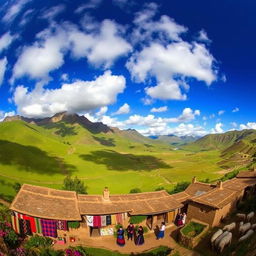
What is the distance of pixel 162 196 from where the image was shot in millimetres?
35594

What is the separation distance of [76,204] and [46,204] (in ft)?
12.1

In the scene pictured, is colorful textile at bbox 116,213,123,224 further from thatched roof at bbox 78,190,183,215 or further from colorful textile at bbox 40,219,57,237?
colorful textile at bbox 40,219,57,237

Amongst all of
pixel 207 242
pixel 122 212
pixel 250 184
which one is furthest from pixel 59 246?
pixel 250 184

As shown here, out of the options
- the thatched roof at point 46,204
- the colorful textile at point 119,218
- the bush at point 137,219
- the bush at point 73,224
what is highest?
the thatched roof at point 46,204

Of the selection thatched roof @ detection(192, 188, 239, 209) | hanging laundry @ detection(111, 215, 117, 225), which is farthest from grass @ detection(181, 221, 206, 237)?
hanging laundry @ detection(111, 215, 117, 225)

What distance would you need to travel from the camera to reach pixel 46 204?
27156 millimetres

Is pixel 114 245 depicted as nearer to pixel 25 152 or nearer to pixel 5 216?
pixel 5 216

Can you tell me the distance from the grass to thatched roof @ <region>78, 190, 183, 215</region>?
14.7 ft

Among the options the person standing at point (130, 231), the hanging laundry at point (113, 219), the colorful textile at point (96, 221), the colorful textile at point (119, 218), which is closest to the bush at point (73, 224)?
the colorful textile at point (96, 221)

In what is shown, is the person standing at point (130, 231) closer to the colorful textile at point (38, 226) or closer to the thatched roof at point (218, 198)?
the thatched roof at point (218, 198)

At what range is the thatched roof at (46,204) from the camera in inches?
983

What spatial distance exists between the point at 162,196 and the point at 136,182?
239 ft

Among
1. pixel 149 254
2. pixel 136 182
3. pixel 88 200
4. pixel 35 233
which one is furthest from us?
pixel 136 182

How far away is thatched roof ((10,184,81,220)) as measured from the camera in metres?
25.0
